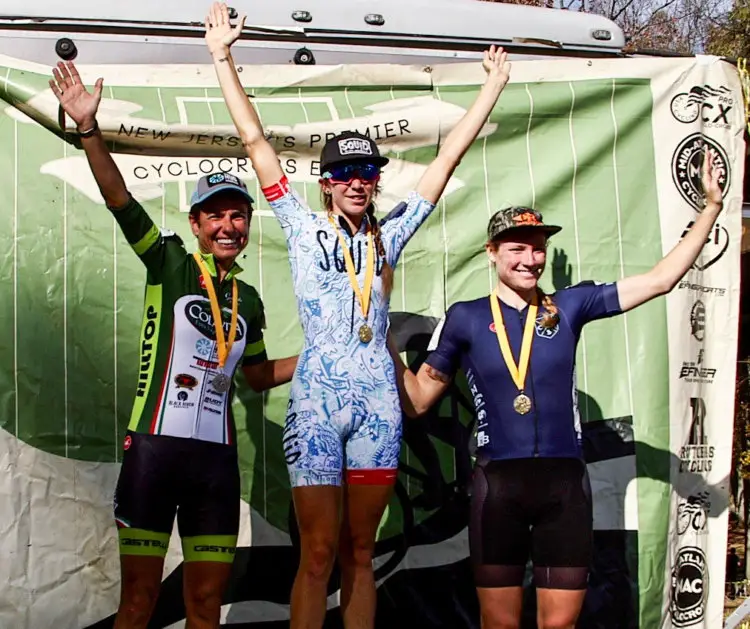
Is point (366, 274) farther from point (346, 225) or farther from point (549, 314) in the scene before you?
point (549, 314)

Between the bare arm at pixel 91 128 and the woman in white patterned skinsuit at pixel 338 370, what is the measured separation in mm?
471

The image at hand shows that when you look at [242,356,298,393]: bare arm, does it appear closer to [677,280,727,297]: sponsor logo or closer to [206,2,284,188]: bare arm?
[206,2,284,188]: bare arm

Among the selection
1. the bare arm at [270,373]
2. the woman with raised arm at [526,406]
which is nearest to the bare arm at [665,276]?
the woman with raised arm at [526,406]

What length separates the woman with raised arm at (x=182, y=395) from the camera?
10.7 ft

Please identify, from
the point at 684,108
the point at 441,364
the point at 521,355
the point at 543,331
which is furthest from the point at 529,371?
the point at 684,108

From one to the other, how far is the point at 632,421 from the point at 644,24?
15.6 metres

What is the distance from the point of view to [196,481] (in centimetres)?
333

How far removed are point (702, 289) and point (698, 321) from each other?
0.51 feet

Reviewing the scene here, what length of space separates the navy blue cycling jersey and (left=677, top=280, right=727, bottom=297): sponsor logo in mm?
1127

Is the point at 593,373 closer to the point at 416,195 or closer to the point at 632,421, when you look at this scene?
the point at 632,421

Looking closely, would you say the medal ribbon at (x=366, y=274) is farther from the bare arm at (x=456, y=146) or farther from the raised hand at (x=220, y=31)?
the raised hand at (x=220, y=31)

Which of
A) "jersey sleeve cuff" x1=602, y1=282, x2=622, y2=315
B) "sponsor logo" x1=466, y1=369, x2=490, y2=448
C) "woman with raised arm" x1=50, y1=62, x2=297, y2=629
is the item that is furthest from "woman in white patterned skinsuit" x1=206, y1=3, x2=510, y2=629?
"jersey sleeve cuff" x1=602, y1=282, x2=622, y2=315

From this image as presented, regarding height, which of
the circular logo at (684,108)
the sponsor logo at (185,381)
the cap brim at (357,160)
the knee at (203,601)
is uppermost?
the circular logo at (684,108)

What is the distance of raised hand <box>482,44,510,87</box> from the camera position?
12.5 feet
